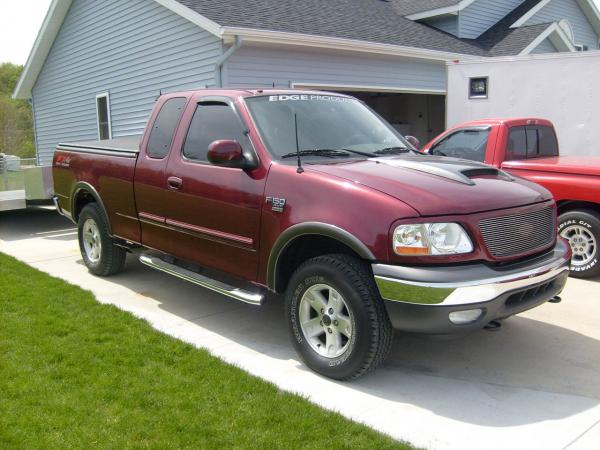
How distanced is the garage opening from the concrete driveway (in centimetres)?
1363

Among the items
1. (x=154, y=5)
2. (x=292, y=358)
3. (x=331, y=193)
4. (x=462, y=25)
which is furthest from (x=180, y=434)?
(x=462, y=25)

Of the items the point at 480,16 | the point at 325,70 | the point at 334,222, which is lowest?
the point at 334,222

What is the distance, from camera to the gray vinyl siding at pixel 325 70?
36.6 feet

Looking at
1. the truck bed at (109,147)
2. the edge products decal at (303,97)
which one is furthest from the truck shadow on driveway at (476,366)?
the edge products decal at (303,97)

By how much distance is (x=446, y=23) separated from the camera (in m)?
18.0

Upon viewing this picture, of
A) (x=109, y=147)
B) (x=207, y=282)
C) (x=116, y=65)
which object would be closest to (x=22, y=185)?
(x=109, y=147)

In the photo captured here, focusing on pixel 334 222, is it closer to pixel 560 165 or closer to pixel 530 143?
pixel 560 165

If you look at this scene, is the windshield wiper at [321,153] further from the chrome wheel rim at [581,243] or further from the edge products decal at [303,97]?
the chrome wheel rim at [581,243]

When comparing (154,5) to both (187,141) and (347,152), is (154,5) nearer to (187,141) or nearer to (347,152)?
(187,141)

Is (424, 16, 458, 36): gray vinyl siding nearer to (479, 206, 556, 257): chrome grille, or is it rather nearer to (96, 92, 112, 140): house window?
(96, 92, 112, 140): house window

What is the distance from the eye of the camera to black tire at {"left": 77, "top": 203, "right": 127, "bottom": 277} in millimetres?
6684

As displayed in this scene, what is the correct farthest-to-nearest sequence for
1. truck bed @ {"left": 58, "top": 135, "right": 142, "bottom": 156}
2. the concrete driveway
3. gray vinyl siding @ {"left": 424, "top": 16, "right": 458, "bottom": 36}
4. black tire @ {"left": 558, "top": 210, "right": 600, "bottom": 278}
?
1. gray vinyl siding @ {"left": 424, "top": 16, "right": 458, "bottom": 36}
2. black tire @ {"left": 558, "top": 210, "right": 600, "bottom": 278}
3. truck bed @ {"left": 58, "top": 135, "right": 142, "bottom": 156}
4. the concrete driveway

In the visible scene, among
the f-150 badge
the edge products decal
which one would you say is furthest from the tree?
the f-150 badge

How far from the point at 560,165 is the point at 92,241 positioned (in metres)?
5.51
